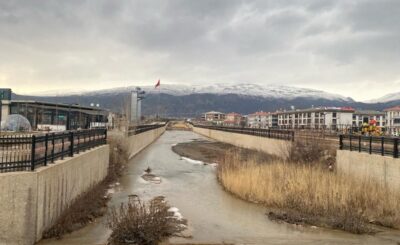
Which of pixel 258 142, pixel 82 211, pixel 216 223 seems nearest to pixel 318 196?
pixel 216 223

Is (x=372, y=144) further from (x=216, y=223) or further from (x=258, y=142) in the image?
(x=258, y=142)

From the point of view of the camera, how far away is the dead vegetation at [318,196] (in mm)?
13008

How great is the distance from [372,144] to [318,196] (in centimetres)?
619

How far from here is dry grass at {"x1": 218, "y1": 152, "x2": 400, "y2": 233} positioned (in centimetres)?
1305

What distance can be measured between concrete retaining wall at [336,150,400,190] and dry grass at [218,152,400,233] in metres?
0.43

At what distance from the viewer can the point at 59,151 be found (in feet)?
41.2

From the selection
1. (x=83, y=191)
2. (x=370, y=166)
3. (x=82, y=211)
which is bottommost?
(x=82, y=211)

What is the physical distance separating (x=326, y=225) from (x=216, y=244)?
4.04 meters

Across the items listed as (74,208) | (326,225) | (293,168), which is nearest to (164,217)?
(74,208)

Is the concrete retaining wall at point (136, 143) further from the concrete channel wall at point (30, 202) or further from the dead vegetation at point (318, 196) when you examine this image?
the concrete channel wall at point (30, 202)

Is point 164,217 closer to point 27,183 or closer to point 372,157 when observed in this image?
point 27,183

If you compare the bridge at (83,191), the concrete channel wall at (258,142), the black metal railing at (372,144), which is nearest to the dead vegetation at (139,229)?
the bridge at (83,191)

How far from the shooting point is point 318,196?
14.7m

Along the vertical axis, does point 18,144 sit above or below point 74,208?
above
